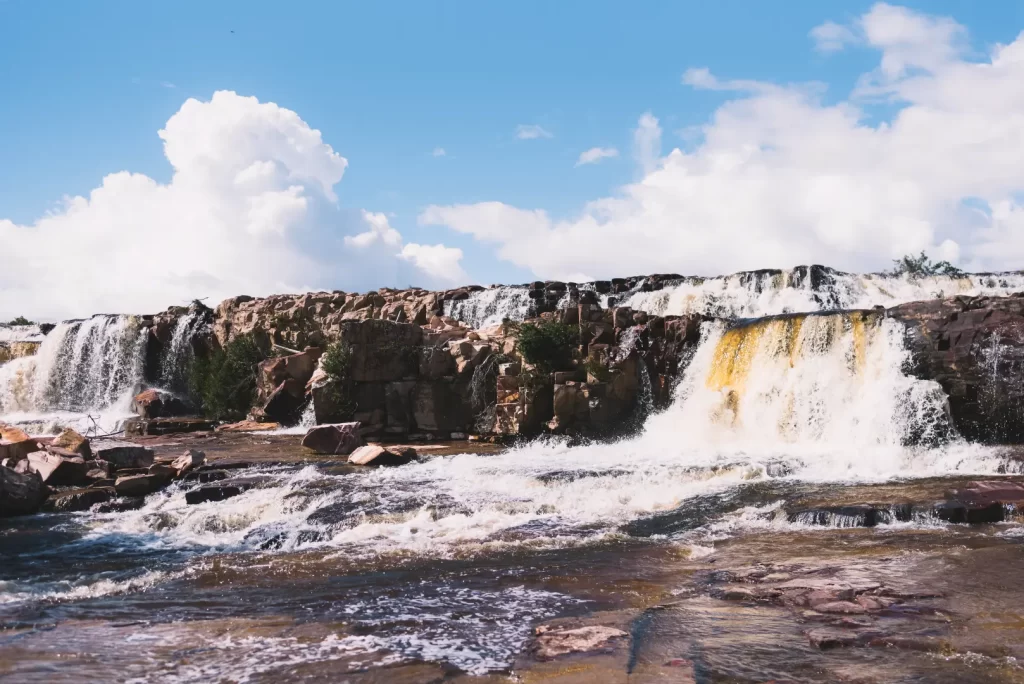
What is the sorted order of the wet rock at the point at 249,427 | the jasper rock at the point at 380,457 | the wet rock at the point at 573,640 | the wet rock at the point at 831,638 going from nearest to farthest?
the wet rock at the point at 831,638, the wet rock at the point at 573,640, the jasper rock at the point at 380,457, the wet rock at the point at 249,427

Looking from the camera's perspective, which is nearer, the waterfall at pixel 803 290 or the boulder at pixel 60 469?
the boulder at pixel 60 469

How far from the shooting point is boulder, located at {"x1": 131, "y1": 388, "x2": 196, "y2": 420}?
103 feet

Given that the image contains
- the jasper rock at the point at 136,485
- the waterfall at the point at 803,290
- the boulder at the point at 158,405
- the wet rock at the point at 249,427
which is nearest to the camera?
the jasper rock at the point at 136,485

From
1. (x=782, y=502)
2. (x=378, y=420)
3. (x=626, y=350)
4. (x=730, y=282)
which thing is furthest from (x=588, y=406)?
(x=730, y=282)

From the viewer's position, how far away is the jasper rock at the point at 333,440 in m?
20.4

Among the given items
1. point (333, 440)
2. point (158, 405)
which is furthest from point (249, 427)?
point (333, 440)

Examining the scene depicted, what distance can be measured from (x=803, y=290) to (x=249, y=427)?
2123cm

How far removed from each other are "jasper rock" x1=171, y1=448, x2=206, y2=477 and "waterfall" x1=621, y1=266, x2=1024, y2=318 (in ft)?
56.7

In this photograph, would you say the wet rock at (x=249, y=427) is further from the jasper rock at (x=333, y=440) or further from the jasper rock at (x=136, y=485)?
the jasper rock at (x=136, y=485)

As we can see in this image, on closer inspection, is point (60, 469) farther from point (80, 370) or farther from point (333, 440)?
point (80, 370)

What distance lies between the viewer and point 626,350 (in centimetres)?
2217

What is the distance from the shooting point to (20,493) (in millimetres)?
14281

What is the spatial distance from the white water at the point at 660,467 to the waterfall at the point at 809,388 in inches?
1.3

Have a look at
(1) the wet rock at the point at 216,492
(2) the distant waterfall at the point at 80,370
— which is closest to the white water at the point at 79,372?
(2) the distant waterfall at the point at 80,370
